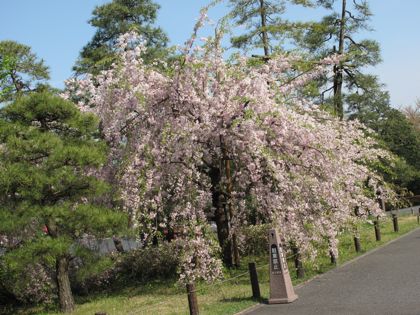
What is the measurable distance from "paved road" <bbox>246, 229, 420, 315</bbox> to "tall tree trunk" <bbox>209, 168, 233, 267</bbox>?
3.23 meters

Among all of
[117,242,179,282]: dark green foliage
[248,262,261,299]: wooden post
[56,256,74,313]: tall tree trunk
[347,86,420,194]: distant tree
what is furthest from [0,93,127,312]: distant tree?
[347,86,420,194]: distant tree

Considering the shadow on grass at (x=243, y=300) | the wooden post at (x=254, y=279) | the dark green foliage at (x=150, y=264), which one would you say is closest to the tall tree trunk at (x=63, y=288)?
the dark green foliage at (x=150, y=264)

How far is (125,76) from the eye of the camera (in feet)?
42.0

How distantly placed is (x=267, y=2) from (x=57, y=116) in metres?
13.9

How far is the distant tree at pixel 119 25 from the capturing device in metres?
24.6

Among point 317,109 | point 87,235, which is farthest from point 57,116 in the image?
point 317,109

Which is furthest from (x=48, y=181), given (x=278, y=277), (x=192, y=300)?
(x=278, y=277)

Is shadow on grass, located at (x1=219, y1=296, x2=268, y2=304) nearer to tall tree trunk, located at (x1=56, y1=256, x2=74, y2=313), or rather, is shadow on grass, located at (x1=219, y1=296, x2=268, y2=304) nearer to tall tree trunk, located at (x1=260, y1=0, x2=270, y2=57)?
tall tree trunk, located at (x1=56, y1=256, x2=74, y2=313)

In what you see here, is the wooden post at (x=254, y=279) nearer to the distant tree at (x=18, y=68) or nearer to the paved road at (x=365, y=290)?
the paved road at (x=365, y=290)

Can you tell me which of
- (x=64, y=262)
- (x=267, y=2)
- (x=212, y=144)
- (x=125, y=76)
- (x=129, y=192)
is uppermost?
(x=267, y=2)

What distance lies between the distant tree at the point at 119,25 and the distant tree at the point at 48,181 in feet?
41.7

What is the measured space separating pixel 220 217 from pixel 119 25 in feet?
48.5

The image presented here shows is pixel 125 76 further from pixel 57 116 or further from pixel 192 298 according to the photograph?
pixel 192 298

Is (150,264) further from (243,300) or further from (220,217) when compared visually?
(243,300)
